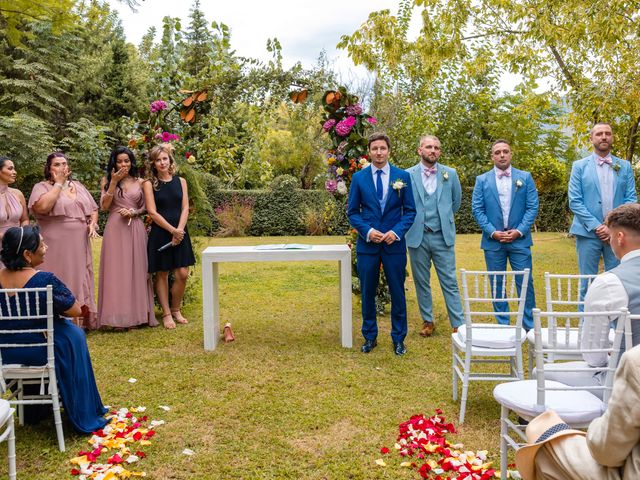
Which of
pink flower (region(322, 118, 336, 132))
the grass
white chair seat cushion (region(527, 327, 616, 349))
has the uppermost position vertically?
pink flower (region(322, 118, 336, 132))

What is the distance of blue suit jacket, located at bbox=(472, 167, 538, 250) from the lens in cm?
639

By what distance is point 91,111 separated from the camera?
2544cm

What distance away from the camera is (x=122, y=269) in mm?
6984

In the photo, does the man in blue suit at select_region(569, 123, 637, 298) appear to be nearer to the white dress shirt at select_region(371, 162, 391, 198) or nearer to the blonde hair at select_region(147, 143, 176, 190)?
the white dress shirt at select_region(371, 162, 391, 198)

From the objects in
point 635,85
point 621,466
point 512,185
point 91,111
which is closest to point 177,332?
point 512,185

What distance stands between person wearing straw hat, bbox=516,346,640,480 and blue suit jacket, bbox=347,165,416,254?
11.6 ft

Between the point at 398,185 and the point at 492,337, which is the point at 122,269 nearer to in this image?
the point at 398,185

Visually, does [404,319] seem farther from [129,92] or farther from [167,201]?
[129,92]

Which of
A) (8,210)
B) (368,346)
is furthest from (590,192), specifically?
(8,210)

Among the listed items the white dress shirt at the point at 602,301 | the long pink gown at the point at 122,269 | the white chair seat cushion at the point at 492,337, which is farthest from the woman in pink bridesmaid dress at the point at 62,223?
the white dress shirt at the point at 602,301

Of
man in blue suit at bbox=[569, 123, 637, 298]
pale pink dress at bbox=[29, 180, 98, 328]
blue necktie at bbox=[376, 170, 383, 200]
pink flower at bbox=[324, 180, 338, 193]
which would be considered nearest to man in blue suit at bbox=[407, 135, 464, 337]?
blue necktie at bbox=[376, 170, 383, 200]

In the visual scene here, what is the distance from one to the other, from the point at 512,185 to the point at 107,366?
15.3 ft

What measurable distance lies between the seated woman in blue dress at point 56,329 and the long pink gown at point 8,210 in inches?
83.7

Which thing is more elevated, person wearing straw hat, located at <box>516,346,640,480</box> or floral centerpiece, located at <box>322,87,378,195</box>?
floral centerpiece, located at <box>322,87,378,195</box>
